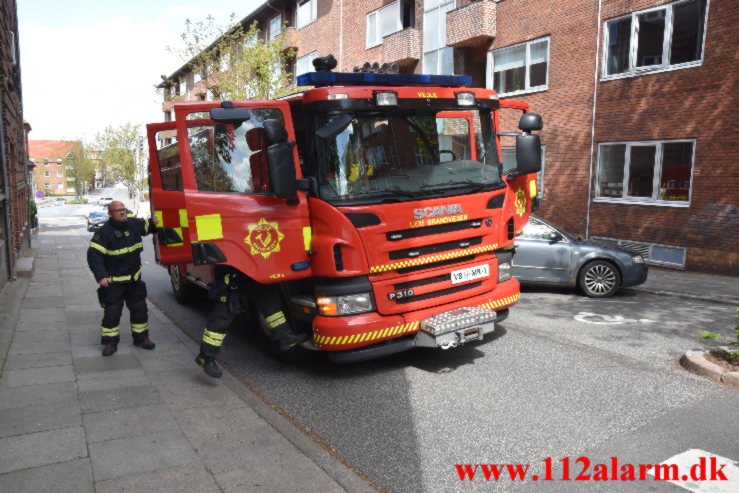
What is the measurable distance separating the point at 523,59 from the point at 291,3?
1753 centimetres

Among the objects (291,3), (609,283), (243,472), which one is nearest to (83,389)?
(243,472)

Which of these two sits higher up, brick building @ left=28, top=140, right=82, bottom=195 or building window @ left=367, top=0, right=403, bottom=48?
building window @ left=367, top=0, right=403, bottom=48

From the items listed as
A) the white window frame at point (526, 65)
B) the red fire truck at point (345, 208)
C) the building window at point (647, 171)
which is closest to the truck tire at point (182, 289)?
the red fire truck at point (345, 208)

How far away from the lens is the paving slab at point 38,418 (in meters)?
4.13

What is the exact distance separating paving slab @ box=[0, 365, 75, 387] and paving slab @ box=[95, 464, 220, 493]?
2.29 metres

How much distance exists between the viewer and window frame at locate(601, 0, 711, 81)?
12035mm

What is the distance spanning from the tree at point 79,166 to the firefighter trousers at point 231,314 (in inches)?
3341

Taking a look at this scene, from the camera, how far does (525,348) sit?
632 cm

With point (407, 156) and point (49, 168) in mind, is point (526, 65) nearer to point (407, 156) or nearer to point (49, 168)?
point (407, 156)

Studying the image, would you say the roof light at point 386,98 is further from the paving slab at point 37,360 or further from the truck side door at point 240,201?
the paving slab at point 37,360

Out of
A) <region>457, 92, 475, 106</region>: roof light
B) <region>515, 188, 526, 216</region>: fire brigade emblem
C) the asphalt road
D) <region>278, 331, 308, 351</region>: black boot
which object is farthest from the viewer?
<region>515, 188, 526, 216</region>: fire brigade emblem

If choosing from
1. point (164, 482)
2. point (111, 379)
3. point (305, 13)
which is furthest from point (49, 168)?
point (164, 482)

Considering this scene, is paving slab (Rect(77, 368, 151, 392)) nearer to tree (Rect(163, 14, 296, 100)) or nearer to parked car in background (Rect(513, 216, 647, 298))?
parked car in background (Rect(513, 216, 647, 298))
